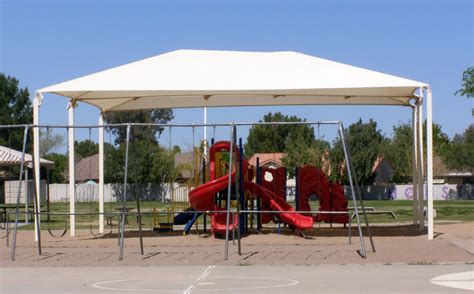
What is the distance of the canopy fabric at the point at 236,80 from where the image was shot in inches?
887

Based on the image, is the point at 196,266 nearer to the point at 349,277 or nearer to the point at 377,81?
the point at 349,277

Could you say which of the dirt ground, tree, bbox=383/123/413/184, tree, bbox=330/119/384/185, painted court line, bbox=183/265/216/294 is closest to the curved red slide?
the dirt ground

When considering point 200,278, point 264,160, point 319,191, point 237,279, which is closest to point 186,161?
point 264,160

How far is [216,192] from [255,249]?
3.15 m

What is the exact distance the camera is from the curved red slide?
916 inches

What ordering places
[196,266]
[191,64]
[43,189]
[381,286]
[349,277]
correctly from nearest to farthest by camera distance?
[381,286]
[349,277]
[196,266]
[191,64]
[43,189]

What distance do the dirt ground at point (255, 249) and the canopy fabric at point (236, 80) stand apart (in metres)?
3.79

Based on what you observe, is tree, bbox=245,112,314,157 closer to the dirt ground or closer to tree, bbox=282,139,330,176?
tree, bbox=282,139,330,176

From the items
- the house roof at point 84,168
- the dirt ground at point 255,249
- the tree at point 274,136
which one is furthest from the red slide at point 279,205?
the tree at point 274,136

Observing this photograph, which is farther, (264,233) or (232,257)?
(264,233)

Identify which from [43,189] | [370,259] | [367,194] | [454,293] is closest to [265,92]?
[370,259]

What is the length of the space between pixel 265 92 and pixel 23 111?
64054 millimetres

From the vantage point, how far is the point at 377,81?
2266 centimetres

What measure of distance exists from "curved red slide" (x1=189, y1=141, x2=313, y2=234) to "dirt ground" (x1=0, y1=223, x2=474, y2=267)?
1.37 feet
